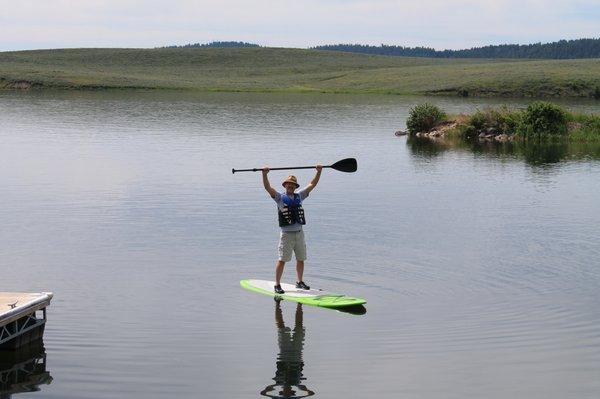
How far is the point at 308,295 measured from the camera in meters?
20.4

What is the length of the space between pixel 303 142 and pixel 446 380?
4036cm

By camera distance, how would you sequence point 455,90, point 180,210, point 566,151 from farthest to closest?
point 455,90 → point 566,151 → point 180,210

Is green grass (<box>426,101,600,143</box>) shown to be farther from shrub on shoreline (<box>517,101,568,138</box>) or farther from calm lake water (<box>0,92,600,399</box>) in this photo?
calm lake water (<box>0,92,600,399</box>)

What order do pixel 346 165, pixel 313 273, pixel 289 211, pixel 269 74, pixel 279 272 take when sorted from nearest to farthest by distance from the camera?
pixel 289 211 < pixel 279 272 < pixel 313 273 < pixel 346 165 < pixel 269 74

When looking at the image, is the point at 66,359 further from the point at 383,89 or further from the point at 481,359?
the point at 383,89

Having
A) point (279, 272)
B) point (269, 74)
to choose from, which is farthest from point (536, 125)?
point (269, 74)

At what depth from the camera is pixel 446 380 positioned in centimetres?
1591

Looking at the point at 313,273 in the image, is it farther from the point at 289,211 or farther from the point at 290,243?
the point at 289,211

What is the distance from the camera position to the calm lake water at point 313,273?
16156mm

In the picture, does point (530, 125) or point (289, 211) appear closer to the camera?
point (289, 211)

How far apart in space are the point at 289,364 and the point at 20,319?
14.5 feet

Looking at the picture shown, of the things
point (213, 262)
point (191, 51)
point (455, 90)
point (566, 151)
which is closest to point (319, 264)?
point (213, 262)

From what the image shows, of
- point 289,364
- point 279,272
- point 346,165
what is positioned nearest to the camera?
point 289,364

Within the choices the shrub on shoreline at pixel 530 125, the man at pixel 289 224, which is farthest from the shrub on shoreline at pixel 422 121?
the man at pixel 289 224
